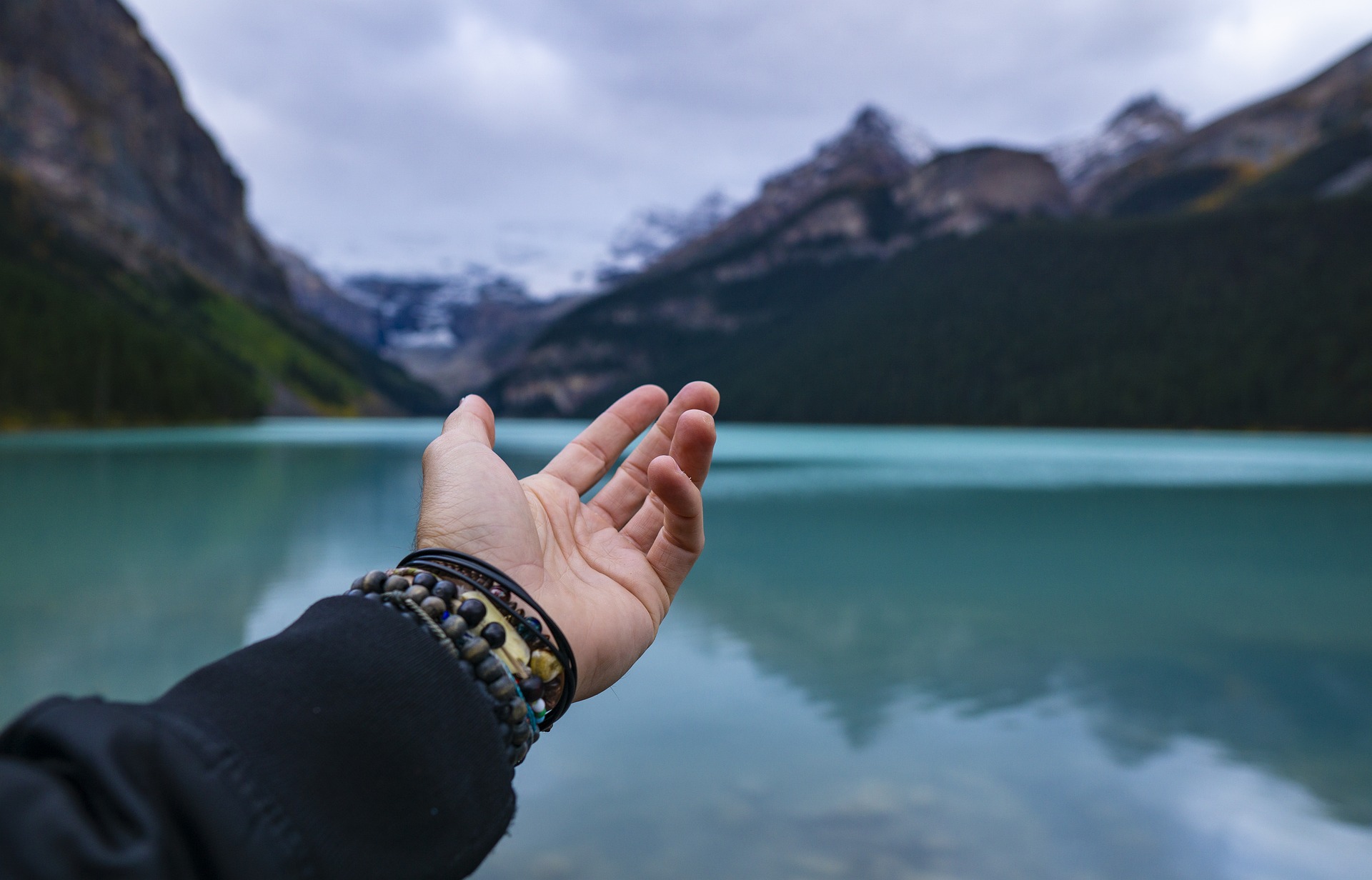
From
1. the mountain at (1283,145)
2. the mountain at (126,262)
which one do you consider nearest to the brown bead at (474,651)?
the mountain at (126,262)

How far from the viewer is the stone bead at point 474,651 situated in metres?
1.36

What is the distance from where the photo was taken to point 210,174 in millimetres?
169750

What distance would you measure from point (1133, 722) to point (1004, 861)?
3.08 metres

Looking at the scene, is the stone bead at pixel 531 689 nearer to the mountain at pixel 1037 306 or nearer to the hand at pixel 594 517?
the hand at pixel 594 517

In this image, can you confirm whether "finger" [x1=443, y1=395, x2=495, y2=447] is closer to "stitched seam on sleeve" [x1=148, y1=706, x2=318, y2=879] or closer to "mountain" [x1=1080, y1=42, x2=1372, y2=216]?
"stitched seam on sleeve" [x1=148, y1=706, x2=318, y2=879]

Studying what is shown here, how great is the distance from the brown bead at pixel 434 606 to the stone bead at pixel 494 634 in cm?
8

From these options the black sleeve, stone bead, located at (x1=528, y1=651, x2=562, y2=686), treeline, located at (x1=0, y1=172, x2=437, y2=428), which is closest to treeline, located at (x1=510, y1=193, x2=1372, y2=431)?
treeline, located at (x1=0, y1=172, x2=437, y2=428)

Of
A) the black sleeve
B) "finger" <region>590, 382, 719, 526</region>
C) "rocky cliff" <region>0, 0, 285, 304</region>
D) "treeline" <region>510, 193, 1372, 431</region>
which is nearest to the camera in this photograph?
the black sleeve

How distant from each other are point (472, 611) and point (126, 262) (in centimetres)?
15760

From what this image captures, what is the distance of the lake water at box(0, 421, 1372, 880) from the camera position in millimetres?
5188

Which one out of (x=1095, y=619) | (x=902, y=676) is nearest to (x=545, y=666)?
(x=902, y=676)

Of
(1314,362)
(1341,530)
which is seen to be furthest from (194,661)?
(1314,362)

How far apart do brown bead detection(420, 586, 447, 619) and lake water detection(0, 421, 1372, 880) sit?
13.6 feet

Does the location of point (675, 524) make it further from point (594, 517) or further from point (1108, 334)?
point (1108, 334)
